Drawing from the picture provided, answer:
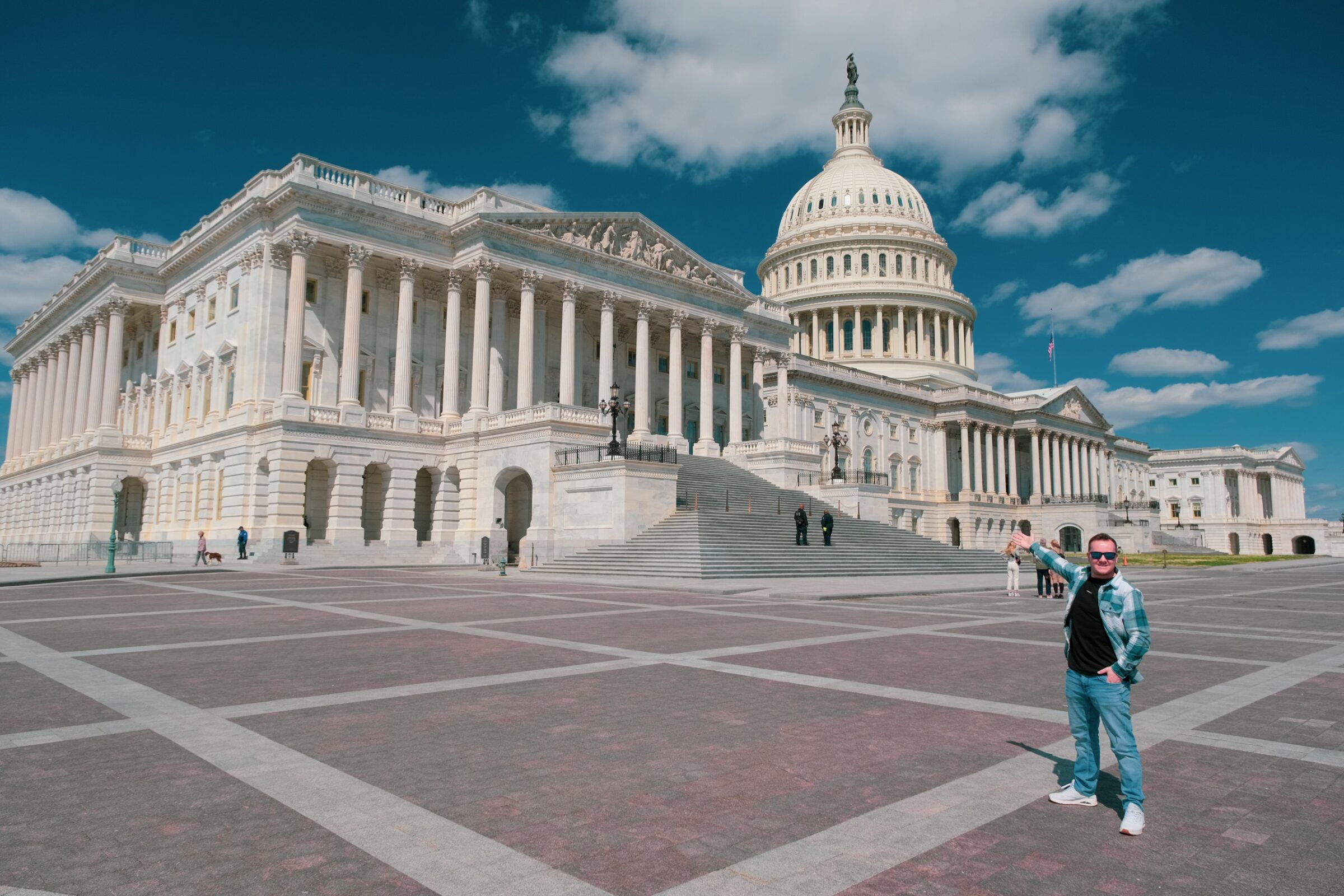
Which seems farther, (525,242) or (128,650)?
(525,242)

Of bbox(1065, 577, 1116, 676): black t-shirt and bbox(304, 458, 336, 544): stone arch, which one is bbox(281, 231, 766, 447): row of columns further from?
bbox(1065, 577, 1116, 676): black t-shirt

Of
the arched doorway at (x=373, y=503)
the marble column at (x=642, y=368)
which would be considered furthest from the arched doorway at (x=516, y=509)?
the marble column at (x=642, y=368)

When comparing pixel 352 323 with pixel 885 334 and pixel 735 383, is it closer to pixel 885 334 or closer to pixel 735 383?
pixel 735 383

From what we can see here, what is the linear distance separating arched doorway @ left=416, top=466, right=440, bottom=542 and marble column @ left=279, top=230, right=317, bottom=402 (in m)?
8.56

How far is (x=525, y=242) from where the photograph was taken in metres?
50.4

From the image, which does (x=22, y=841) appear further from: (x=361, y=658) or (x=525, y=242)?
(x=525, y=242)

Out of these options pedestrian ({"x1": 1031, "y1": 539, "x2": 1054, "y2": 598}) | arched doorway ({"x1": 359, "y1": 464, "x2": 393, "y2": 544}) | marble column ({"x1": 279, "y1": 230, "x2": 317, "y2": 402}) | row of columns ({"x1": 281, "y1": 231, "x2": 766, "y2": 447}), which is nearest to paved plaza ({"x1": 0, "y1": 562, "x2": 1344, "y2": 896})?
pedestrian ({"x1": 1031, "y1": 539, "x2": 1054, "y2": 598})

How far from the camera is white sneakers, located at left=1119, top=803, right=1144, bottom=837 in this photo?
5.84 m

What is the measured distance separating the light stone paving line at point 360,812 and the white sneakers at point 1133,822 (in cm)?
344

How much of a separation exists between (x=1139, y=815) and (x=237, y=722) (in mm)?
7828

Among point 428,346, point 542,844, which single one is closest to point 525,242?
point 428,346

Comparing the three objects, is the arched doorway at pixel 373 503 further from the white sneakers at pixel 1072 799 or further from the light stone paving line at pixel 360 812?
the white sneakers at pixel 1072 799

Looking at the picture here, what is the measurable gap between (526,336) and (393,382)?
27.3 ft

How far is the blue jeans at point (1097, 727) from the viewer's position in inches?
235
